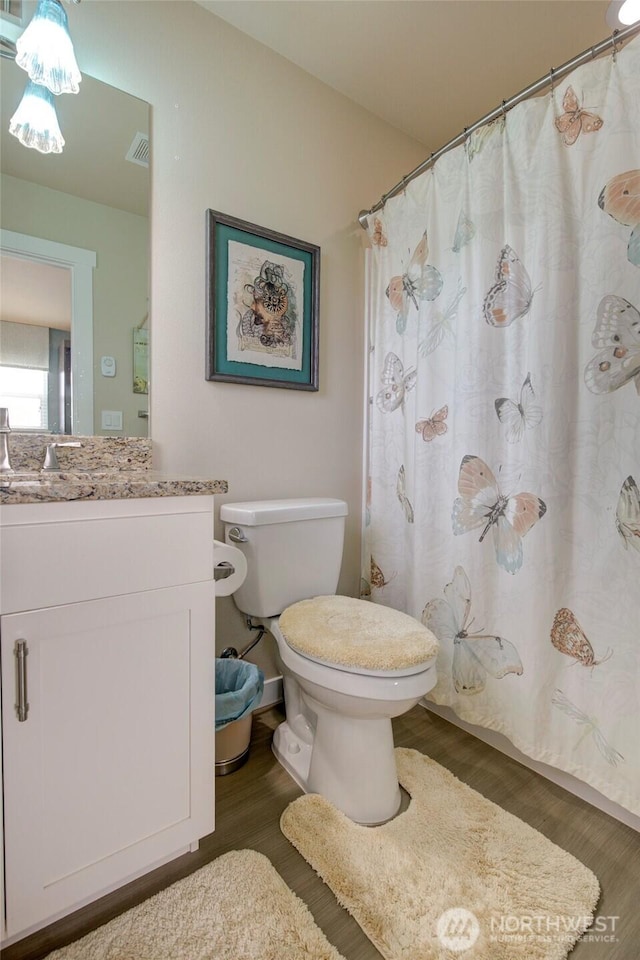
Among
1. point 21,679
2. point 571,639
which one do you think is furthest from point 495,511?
point 21,679

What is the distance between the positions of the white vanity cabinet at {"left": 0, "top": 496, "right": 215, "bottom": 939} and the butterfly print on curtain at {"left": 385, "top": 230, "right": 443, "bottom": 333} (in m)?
1.09

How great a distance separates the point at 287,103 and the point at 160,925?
2.40 meters

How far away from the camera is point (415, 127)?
1.95 meters

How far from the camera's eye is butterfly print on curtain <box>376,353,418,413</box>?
1655mm

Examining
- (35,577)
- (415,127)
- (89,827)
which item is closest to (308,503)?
(35,577)

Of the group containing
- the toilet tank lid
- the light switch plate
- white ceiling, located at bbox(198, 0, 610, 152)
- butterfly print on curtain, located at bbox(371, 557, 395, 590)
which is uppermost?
white ceiling, located at bbox(198, 0, 610, 152)

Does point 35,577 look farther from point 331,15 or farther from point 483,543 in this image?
point 331,15

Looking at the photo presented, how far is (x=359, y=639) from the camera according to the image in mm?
1119

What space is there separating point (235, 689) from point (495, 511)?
1.00m

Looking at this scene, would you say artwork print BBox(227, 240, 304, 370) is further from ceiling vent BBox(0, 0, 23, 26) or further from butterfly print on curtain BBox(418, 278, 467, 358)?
ceiling vent BBox(0, 0, 23, 26)

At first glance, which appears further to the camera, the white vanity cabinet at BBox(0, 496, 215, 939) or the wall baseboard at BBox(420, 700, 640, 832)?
the wall baseboard at BBox(420, 700, 640, 832)

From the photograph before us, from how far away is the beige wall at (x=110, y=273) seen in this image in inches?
49.1

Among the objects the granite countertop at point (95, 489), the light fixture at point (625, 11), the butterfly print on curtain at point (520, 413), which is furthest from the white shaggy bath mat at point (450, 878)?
the light fixture at point (625, 11)


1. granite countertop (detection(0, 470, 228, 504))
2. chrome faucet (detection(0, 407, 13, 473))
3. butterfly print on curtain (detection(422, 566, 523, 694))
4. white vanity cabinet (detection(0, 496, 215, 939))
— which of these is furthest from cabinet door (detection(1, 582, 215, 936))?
butterfly print on curtain (detection(422, 566, 523, 694))
